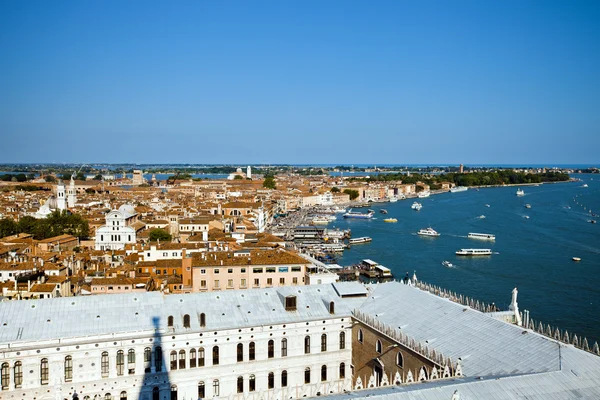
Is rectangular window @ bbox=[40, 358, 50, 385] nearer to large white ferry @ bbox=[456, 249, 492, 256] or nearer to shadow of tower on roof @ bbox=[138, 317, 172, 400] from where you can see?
shadow of tower on roof @ bbox=[138, 317, 172, 400]

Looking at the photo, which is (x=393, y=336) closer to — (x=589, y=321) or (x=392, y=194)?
(x=589, y=321)

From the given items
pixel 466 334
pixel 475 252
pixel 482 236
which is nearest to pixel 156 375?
pixel 466 334

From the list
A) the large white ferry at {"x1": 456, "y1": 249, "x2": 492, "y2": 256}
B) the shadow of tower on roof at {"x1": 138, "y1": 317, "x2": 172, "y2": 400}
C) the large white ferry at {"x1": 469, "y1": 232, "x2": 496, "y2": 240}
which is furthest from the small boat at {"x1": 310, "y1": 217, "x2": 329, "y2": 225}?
the shadow of tower on roof at {"x1": 138, "y1": 317, "x2": 172, "y2": 400}

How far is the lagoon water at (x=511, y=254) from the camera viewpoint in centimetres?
2191

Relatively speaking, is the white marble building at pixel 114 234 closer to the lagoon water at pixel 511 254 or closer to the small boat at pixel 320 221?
the lagoon water at pixel 511 254

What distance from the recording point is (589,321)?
758 inches

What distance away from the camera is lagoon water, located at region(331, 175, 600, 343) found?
21.9 meters

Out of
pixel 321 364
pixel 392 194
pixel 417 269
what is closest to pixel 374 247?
pixel 417 269

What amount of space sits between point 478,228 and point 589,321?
2520 cm

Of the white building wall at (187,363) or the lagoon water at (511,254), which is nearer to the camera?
the white building wall at (187,363)

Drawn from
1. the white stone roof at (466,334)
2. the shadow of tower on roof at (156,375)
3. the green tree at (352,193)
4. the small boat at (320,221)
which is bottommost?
the small boat at (320,221)

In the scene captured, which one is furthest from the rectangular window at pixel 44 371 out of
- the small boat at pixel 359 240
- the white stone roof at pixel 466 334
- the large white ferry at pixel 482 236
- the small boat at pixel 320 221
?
the small boat at pixel 320 221

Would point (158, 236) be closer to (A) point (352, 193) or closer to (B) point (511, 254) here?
(B) point (511, 254)

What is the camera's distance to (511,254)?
32625mm
